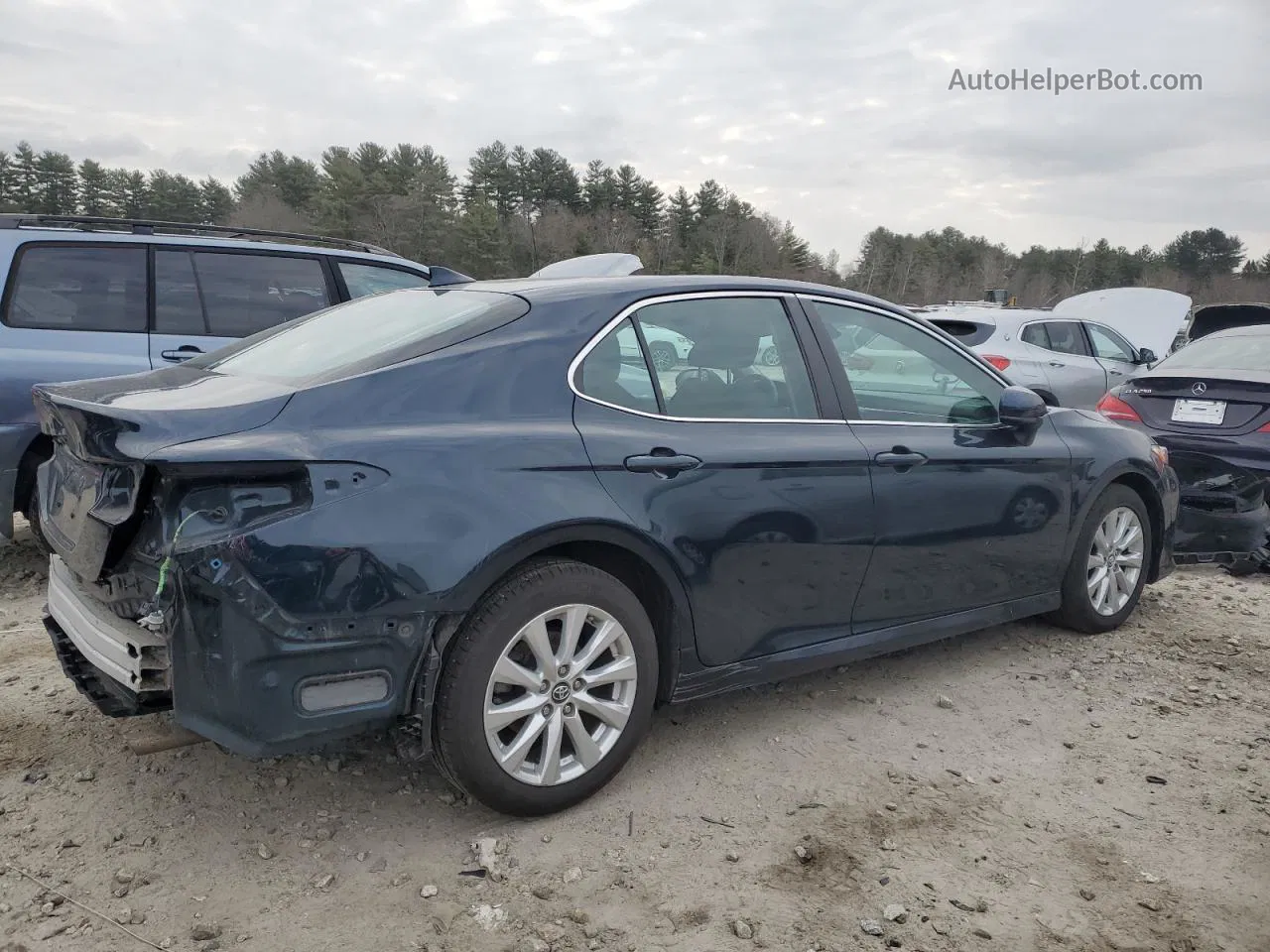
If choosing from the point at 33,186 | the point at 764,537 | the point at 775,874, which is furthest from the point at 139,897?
the point at 33,186

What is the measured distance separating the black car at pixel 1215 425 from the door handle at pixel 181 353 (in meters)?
5.73

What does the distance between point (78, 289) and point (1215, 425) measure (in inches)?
268

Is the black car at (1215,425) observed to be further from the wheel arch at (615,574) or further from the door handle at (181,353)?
the door handle at (181,353)

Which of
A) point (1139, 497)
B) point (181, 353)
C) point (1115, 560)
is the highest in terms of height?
point (181, 353)

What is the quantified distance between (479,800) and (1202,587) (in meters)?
4.63

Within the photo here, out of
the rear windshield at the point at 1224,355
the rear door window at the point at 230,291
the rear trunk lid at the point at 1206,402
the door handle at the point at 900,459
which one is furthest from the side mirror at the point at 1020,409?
the rear door window at the point at 230,291

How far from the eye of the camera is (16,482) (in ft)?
14.4

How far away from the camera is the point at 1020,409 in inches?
147

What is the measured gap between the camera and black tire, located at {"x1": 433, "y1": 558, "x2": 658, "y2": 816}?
244 centimetres

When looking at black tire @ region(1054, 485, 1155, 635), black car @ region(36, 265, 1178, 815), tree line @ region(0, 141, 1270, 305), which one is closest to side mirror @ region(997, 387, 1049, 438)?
black car @ region(36, 265, 1178, 815)

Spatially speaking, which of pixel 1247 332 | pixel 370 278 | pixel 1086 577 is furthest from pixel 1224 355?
pixel 370 278

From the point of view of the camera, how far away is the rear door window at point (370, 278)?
603 centimetres

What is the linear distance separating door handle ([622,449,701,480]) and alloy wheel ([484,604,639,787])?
17.2 inches

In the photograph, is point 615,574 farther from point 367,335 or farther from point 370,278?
point 370,278
